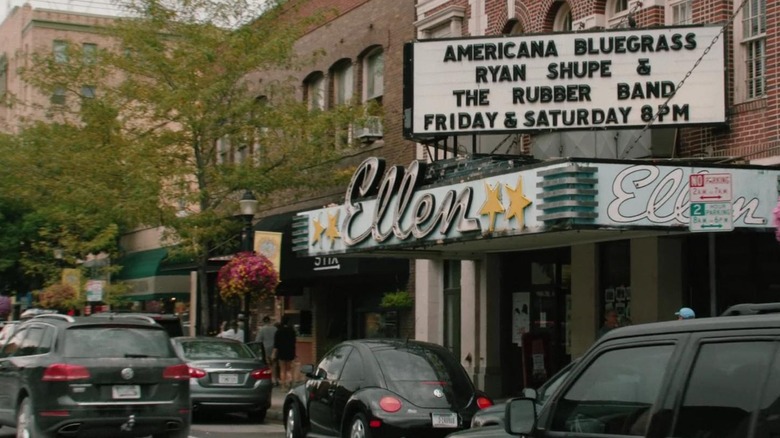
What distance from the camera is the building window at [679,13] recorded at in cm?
1912

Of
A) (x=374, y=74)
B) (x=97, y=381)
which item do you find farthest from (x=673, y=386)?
(x=374, y=74)

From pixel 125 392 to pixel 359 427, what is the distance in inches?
108

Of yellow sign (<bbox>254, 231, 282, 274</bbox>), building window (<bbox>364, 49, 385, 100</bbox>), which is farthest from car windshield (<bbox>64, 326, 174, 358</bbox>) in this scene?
building window (<bbox>364, 49, 385, 100</bbox>)

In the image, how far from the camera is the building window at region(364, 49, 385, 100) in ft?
93.8

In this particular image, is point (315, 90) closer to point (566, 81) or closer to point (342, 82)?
point (342, 82)

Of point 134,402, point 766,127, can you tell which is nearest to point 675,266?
point 766,127

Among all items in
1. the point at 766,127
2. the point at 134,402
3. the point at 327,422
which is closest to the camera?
the point at 134,402

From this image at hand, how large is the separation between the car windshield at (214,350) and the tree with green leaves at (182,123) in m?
6.23

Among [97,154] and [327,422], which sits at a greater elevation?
[97,154]

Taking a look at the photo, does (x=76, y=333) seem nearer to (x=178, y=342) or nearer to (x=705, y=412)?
(x=178, y=342)

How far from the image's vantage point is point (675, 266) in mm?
19484

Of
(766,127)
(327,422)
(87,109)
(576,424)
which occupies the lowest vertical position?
(327,422)

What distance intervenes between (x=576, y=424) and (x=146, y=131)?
73.5 feet

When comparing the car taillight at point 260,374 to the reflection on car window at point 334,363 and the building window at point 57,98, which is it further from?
the building window at point 57,98
